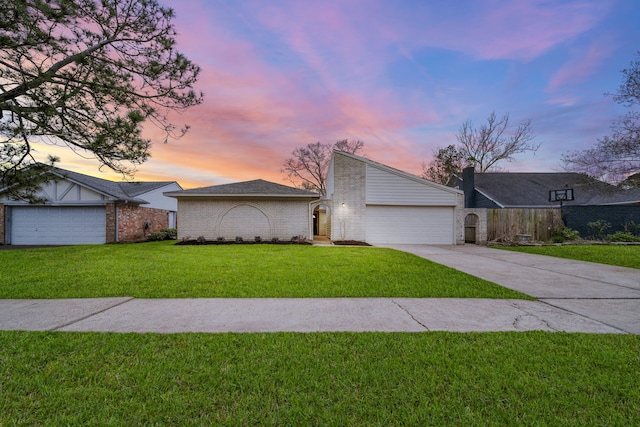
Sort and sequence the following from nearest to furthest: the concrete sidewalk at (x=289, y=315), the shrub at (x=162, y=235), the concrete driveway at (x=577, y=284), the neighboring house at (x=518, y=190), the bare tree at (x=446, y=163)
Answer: the concrete sidewalk at (x=289, y=315)
the concrete driveway at (x=577, y=284)
the shrub at (x=162, y=235)
the neighboring house at (x=518, y=190)
the bare tree at (x=446, y=163)

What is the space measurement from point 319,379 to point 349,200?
12617 mm

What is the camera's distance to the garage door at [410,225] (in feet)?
47.3

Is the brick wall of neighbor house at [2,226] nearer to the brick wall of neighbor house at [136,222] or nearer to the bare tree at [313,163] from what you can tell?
the brick wall of neighbor house at [136,222]

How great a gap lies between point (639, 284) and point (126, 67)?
491 inches

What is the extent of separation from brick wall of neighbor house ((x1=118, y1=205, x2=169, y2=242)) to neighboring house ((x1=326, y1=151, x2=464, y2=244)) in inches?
471

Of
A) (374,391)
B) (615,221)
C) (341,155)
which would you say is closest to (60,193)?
(341,155)

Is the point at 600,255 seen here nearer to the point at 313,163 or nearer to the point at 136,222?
the point at 136,222

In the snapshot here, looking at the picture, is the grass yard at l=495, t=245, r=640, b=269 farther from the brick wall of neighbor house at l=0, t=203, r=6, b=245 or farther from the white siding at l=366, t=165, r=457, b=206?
the brick wall of neighbor house at l=0, t=203, r=6, b=245

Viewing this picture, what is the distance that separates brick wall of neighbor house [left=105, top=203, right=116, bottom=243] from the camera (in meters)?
14.5

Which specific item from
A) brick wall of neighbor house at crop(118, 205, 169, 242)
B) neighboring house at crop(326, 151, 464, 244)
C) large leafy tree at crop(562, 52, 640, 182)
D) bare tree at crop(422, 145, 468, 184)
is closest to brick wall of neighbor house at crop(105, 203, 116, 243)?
brick wall of neighbor house at crop(118, 205, 169, 242)

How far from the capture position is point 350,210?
14.5 meters

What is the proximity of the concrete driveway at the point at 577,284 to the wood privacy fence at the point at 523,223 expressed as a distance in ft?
20.2

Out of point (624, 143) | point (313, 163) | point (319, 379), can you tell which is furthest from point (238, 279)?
point (313, 163)

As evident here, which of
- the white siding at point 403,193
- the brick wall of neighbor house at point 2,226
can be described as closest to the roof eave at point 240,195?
the white siding at point 403,193
